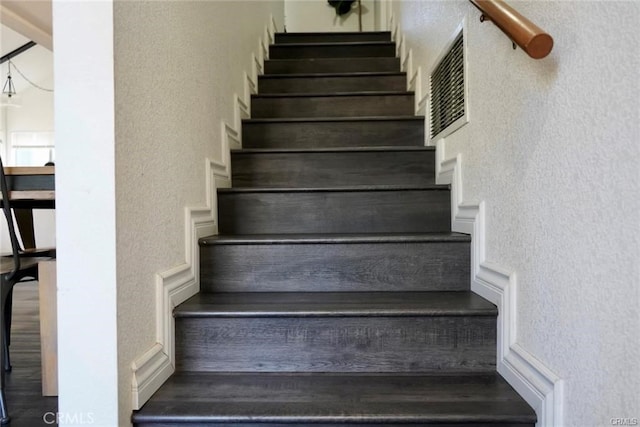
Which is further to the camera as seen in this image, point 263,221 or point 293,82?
point 293,82

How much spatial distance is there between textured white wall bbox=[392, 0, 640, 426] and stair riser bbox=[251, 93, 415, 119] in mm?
1058

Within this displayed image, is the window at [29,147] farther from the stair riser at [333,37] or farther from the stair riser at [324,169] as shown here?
the stair riser at [324,169]

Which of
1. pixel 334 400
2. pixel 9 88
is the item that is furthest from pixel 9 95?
pixel 334 400

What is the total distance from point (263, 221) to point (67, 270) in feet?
2.68

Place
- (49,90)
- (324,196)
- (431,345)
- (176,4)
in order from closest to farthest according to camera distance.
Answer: (431,345)
(176,4)
(324,196)
(49,90)

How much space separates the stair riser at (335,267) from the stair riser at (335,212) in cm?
24

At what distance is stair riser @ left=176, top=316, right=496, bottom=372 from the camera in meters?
1.07

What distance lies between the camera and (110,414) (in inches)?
32.4

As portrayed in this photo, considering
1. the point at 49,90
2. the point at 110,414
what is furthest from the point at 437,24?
the point at 49,90

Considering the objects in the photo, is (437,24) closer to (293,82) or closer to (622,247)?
(293,82)

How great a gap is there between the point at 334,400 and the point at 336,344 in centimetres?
18

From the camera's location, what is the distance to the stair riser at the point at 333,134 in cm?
196

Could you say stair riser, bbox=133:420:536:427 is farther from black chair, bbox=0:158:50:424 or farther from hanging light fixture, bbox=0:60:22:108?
hanging light fixture, bbox=0:60:22:108

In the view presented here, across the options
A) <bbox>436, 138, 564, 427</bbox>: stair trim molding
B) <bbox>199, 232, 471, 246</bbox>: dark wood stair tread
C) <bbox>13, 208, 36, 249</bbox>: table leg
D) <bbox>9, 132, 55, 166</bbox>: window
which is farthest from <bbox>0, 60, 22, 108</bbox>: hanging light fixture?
<bbox>436, 138, 564, 427</bbox>: stair trim molding
